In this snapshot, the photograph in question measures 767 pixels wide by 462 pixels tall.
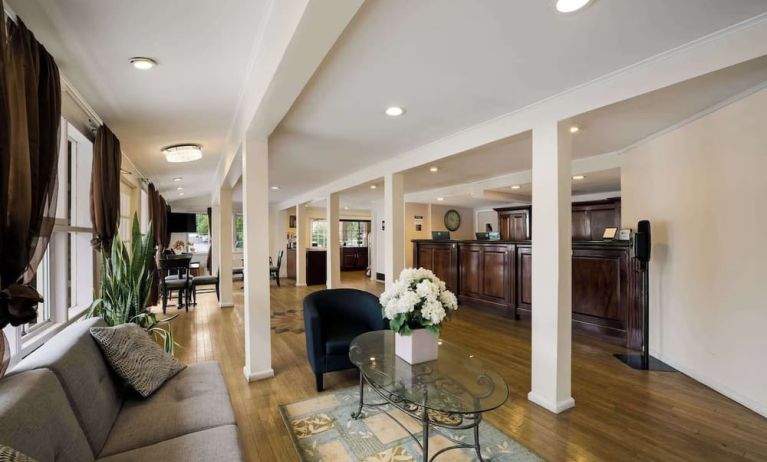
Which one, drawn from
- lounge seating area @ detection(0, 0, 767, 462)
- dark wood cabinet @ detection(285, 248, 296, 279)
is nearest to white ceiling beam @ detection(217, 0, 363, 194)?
lounge seating area @ detection(0, 0, 767, 462)

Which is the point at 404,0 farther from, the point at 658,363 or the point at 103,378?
the point at 658,363

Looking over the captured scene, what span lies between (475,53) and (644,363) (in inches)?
129

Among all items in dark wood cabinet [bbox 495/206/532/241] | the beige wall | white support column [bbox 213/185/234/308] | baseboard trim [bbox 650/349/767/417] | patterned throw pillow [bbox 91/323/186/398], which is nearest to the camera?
patterned throw pillow [bbox 91/323/186/398]

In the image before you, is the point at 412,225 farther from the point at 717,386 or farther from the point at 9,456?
the point at 9,456

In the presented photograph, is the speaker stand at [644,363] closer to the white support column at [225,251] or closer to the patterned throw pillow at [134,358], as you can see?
the patterned throw pillow at [134,358]

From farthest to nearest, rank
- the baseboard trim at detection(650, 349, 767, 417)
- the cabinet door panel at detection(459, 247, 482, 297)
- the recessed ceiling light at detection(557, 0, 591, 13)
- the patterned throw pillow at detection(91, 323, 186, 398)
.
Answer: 1. the cabinet door panel at detection(459, 247, 482, 297)
2. the baseboard trim at detection(650, 349, 767, 417)
3. the patterned throw pillow at detection(91, 323, 186, 398)
4. the recessed ceiling light at detection(557, 0, 591, 13)

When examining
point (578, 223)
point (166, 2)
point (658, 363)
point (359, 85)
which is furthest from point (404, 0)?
point (578, 223)

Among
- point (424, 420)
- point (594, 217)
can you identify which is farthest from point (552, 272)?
point (594, 217)

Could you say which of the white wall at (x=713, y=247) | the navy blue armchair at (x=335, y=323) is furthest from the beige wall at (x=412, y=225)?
the white wall at (x=713, y=247)

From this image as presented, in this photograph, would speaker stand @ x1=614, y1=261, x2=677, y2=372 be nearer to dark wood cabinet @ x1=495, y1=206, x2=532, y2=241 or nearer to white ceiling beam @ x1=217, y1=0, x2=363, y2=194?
white ceiling beam @ x1=217, y1=0, x2=363, y2=194

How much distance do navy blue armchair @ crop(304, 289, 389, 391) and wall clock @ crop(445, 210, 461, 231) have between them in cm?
620

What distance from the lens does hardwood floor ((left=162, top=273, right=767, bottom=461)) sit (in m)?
2.00

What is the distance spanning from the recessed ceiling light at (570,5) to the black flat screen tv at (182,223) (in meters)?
11.5

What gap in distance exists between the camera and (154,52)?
193cm
